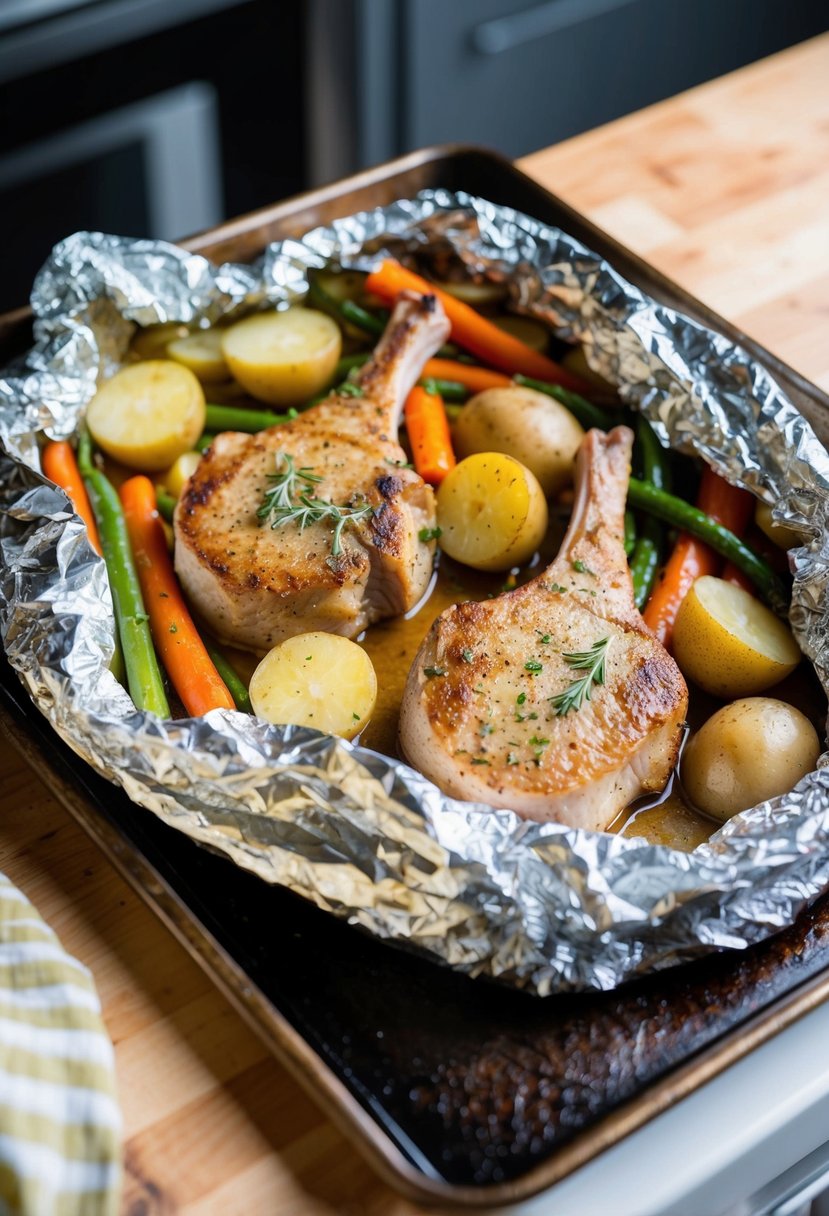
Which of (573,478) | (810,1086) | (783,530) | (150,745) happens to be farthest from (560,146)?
(810,1086)

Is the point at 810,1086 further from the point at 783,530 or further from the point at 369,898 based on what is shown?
the point at 783,530

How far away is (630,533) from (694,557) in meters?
0.14

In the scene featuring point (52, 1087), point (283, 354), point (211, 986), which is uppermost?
point (283, 354)

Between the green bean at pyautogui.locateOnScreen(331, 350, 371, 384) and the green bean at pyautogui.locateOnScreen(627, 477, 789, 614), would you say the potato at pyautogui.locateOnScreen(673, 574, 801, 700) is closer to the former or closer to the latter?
the green bean at pyautogui.locateOnScreen(627, 477, 789, 614)

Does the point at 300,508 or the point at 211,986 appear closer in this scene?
the point at 211,986

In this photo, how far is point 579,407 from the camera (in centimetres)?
272

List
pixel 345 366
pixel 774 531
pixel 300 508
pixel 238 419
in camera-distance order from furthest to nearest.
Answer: pixel 345 366 < pixel 238 419 < pixel 774 531 < pixel 300 508

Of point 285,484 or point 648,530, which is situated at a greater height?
point 285,484

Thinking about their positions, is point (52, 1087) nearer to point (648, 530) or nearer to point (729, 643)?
point (729, 643)

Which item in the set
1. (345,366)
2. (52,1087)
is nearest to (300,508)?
(345,366)

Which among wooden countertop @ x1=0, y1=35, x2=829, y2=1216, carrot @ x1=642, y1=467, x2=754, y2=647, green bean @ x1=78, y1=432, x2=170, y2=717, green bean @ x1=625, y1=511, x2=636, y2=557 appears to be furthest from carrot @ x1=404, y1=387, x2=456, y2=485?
wooden countertop @ x1=0, y1=35, x2=829, y2=1216

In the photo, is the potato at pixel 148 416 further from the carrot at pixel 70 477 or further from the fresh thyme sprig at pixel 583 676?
the fresh thyme sprig at pixel 583 676

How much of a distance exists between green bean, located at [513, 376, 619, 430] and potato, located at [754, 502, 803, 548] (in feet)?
1.28

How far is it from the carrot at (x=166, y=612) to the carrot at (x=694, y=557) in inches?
30.8
